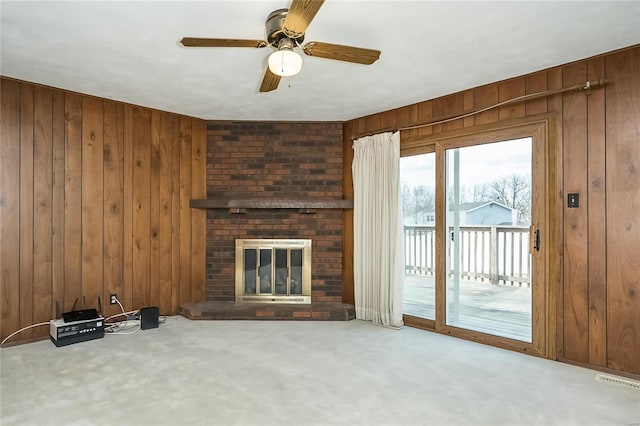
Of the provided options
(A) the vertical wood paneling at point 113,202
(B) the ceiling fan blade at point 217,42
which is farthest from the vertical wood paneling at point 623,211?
(A) the vertical wood paneling at point 113,202

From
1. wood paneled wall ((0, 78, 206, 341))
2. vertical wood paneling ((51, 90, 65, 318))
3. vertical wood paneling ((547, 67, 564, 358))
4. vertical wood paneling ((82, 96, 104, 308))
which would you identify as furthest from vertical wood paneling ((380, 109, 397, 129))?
vertical wood paneling ((51, 90, 65, 318))

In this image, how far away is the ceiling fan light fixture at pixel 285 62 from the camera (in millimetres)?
2029

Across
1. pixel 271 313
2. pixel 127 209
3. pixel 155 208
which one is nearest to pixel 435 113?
pixel 271 313

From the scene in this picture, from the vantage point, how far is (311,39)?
256 cm

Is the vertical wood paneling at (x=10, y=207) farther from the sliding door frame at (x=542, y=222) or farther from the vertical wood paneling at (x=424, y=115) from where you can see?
the sliding door frame at (x=542, y=222)

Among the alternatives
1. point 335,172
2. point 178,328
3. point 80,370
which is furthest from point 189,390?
point 335,172

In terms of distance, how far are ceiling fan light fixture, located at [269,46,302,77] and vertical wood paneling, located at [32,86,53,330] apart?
2729mm

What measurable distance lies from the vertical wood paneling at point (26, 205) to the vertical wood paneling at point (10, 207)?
3 cm

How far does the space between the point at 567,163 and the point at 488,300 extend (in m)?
1.72

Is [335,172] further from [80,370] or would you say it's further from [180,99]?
[80,370]

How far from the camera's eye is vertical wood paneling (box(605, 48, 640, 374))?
8.70 ft

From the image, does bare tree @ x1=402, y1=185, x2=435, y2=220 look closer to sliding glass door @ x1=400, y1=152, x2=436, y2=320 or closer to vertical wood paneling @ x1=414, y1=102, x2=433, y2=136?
sliding glass door @ x1=400, y1=152, x2=436, y2=320

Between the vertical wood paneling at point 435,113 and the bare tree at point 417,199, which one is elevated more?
the vertical wood paneling at point 435,113

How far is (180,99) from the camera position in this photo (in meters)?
3.88
